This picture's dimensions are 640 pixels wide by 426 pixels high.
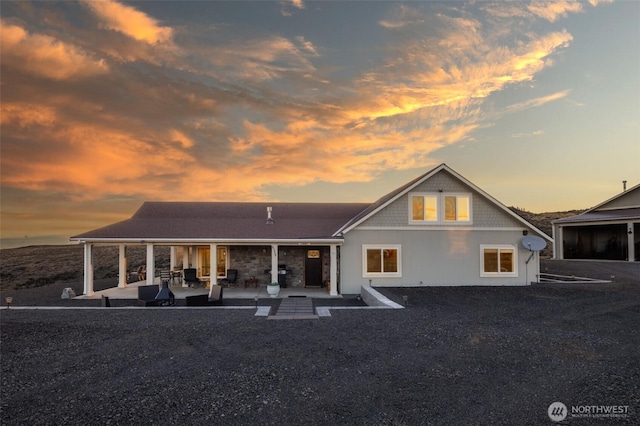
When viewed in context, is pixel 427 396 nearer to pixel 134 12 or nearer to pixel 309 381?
pixel 309 381

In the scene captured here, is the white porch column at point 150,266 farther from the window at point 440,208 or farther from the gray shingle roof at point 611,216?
the gray shingle roof at point 611,216

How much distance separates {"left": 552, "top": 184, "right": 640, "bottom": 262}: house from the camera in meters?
25.2

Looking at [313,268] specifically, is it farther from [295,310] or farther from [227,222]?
[295,310]

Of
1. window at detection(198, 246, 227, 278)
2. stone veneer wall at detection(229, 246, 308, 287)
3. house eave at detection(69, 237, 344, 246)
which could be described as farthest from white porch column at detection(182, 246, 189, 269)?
house eave at detection(69, 237, 344, 246)

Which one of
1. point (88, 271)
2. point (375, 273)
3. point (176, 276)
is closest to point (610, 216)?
point (375, 273)

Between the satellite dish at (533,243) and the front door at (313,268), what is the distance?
32.3ft

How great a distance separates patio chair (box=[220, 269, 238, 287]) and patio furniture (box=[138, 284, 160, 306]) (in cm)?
469

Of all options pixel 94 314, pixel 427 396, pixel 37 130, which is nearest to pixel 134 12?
pixel 37 130

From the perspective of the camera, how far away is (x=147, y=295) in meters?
12.7

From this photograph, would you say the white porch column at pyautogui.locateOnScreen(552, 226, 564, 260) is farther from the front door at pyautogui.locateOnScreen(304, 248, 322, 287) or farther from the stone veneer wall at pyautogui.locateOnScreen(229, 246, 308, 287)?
the stone veneer wall at pyautogui.locateOnScreen(229, 246, 308, 287)

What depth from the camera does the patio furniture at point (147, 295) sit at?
12.5 meters

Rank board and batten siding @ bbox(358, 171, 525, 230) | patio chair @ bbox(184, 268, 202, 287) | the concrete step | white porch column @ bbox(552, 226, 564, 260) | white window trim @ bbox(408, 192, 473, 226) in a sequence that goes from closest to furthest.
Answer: the concrete step, board and batten siding @ bbox(358, 171, 525, 230), white window trim @ bbox(408, 192, 473, 226), patio chair @ bbox(184, 268, 202, 287), white porch column @ bbox(552, 226, 564, 260)

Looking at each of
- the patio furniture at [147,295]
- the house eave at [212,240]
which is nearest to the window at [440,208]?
the house eave at [212,240]

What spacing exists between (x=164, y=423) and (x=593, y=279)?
824 inches
